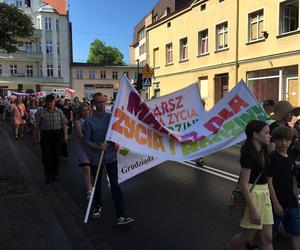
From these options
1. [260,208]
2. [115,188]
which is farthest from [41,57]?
[260,208]

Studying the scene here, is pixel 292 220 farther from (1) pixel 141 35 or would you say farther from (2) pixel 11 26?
(1) pixel 141 35

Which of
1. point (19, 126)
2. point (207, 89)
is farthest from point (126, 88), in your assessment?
point (207, 89)

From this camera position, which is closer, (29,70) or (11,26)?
(11,26)

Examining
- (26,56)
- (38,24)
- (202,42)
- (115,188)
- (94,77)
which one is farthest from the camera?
(94,77)

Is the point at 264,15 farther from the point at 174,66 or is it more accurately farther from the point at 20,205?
the point at 20,205

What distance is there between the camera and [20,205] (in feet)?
19.9

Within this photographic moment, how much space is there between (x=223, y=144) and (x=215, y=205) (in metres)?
0.96

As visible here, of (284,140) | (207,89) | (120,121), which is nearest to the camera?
(284,140)

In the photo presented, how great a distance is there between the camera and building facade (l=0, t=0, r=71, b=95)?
6412cm

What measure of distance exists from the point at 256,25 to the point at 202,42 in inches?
249

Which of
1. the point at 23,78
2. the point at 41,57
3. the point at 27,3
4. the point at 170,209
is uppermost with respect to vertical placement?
the point at 27,3

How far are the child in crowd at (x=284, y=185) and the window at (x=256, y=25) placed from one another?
805 inches

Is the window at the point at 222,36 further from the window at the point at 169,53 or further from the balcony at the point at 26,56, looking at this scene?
the balcony at the point at 26,56

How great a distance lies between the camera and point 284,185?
3.77 m
